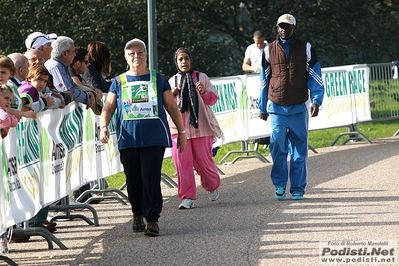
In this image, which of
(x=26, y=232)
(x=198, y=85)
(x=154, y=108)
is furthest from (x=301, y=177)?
(x=26, y=232)

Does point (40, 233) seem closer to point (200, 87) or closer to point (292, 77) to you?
point (200, 87)

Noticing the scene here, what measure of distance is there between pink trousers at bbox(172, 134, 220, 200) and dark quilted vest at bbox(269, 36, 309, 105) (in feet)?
3.29

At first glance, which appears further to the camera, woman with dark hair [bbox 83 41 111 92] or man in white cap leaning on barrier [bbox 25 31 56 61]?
woman with dark hair [bbox 83 41 111 92]

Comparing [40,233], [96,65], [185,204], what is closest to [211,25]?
[96,65]

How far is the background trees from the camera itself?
27.2 metres

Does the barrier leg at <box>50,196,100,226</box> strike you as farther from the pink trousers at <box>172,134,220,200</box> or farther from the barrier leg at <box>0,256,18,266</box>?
the barrier leg at <box>0,256,18,266</box>

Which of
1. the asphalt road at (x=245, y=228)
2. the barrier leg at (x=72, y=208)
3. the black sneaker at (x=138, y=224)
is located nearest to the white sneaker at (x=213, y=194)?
the asphalt road at (x=245, y=228)

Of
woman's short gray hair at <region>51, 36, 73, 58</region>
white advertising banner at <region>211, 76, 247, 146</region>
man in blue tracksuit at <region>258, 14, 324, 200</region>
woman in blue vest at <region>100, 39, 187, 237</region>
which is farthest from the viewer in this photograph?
white advertising banner at <region>211, 76, 247, 146</region>

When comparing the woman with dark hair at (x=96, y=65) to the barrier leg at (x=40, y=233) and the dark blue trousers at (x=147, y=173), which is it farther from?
the barrier leg at (x=40, y=233)

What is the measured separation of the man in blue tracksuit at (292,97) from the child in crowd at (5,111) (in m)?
4.37

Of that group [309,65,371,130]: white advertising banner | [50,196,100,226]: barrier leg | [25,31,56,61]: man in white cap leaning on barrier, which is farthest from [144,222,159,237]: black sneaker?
[309,65,371,130]: white advertising banner

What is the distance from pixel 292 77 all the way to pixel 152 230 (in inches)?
122

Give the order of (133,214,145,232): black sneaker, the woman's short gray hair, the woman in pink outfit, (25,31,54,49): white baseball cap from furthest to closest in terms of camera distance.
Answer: the woman in pink outfit, (25,31,54,49): white baseball cap, the woman's short gray hair, (133,214,145,232): black sneaker

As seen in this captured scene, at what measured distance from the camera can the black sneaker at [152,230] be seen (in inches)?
403
